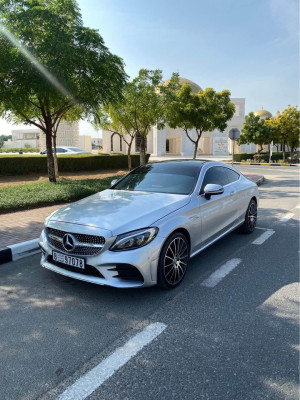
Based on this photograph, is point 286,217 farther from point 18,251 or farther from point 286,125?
point 286,125

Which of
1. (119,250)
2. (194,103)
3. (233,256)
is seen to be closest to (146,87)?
(194,103)

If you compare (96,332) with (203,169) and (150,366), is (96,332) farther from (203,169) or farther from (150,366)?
(203,169)

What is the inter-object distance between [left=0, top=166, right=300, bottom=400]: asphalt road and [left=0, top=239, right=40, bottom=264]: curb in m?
0.21

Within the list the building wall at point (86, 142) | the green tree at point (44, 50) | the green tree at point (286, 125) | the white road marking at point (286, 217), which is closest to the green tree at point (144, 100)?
Answer: the green tree at point (44, 50)

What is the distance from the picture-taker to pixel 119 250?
328cm

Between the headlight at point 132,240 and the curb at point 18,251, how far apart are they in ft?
7.62

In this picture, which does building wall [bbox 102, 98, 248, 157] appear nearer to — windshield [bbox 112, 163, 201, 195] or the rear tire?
the rear tire

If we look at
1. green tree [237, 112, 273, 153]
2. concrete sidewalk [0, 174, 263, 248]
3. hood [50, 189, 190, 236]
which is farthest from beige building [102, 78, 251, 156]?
hood [50, 189, 190, 236]

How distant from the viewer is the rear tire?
234 inches

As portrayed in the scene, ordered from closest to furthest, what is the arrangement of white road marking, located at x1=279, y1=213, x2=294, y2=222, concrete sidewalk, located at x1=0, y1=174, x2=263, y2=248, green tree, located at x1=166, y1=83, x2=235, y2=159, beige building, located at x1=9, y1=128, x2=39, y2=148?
concrete sidewalk, located at x1=0, y1=174, x2=263, y2=248 < white road marking, located at x1=279, y1=213, x2=294, y2=222 < green tree, located at x1=166, y1=83, x2=235, y2=159 < beige building, located at x1=9, y1=128, x2=39, y2=148

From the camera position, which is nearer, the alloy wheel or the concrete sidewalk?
the alloy wheel

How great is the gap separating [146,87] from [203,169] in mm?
11193

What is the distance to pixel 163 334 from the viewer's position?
2855mm

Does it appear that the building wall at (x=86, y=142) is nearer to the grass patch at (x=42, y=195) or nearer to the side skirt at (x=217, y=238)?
the grass patch at (x=42, y=195)
